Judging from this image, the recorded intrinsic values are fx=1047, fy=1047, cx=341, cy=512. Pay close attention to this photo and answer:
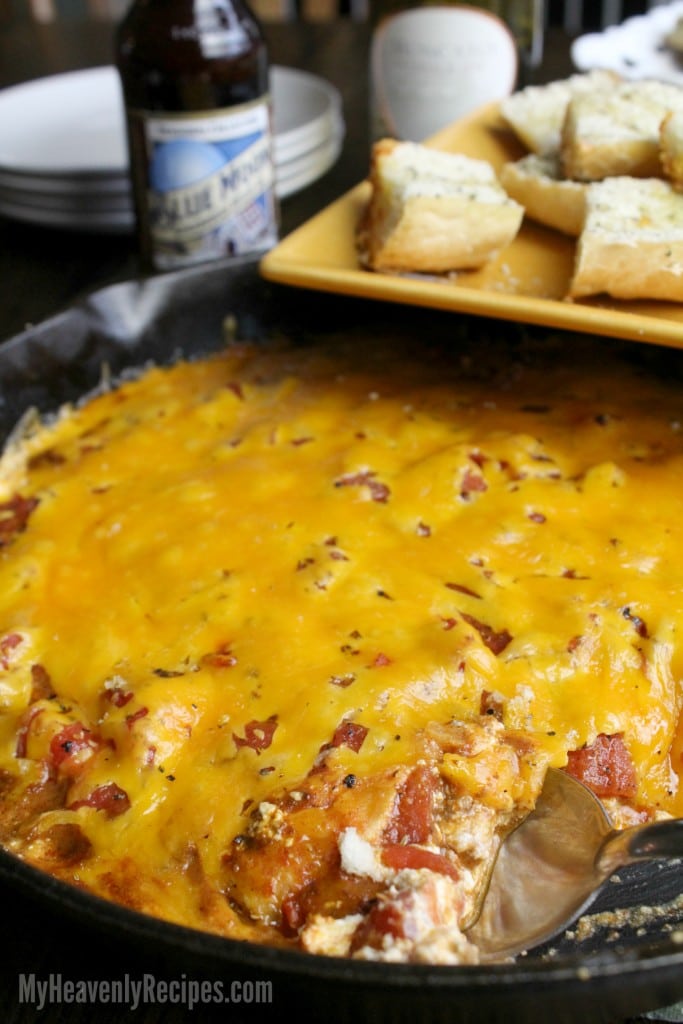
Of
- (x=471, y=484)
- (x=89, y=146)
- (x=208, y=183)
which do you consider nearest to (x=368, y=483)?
(x=471, y=484)

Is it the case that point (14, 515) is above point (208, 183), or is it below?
below

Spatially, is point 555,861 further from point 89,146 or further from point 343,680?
point 89,146

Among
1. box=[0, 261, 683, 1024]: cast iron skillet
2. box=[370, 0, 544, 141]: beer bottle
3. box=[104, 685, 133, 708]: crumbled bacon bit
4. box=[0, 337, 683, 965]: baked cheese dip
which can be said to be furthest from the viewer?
box=[370, 0, 544, 141]: beer bottle

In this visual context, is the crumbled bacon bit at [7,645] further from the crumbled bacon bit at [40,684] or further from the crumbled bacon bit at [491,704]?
the crumbled bacon bit at [491,704]

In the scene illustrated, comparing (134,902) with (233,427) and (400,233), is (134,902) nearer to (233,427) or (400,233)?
(233,427)

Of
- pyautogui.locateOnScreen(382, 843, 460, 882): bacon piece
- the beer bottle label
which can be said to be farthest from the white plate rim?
pyautogui.locateOnScreen(382, 843, 460, 882): bacon piece

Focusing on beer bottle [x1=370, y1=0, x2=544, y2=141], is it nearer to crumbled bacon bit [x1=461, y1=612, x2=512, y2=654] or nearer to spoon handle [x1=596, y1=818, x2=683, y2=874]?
crumbled bacon bit [x1=461, y1=612, x2=512, y2=654]

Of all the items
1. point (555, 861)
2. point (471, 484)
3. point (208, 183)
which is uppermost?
point (208, 183)
